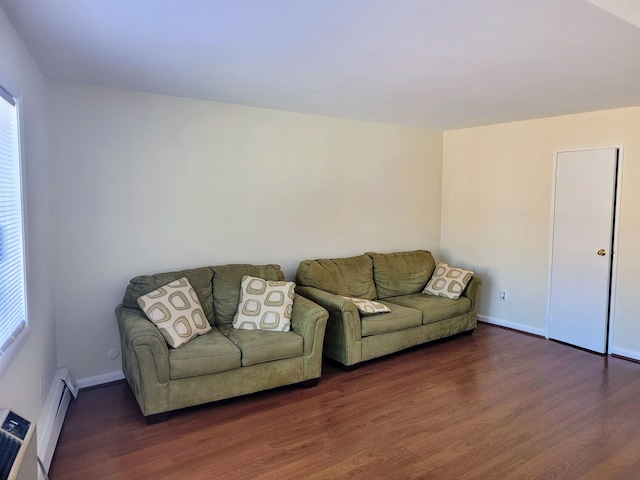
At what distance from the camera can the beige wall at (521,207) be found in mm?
4016

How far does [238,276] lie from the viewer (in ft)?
12.3

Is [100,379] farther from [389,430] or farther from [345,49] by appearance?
[345,49]

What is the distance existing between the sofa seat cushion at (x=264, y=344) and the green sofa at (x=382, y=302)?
54cm

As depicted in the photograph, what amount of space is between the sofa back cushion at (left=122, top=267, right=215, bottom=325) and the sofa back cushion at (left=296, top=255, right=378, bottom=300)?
37.5 inches

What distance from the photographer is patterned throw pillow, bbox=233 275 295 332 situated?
343cm

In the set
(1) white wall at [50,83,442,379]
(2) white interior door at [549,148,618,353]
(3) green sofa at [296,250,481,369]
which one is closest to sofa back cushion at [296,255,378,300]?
(3) green sofa at [296,250,481,369]

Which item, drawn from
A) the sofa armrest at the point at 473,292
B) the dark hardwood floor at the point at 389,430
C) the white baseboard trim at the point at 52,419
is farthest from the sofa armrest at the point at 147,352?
the sofa armrest at the point at 473,292

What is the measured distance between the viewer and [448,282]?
471 centimetres

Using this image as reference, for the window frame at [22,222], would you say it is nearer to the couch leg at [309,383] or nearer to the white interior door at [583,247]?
the couch leg at [309,383]

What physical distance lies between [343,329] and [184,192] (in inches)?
69.7

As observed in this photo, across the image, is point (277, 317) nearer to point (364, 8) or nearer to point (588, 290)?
point (364, 8)

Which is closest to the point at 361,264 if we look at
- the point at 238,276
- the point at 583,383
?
the point at 238,276

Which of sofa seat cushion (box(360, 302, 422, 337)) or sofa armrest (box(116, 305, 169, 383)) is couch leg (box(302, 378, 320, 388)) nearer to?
sofa seat cushion (box(360, 302, 422, 337))

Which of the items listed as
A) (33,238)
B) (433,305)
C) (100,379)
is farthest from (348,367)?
(33,238)
